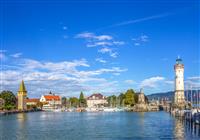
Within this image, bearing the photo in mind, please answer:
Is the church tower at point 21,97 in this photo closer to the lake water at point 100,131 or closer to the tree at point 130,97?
the tree at point 130,97

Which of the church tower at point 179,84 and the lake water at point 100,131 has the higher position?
the church tower at point 179,84

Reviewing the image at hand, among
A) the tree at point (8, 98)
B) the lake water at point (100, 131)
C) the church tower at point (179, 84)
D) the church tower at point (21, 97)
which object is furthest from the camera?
the church tower at point (21, 97)

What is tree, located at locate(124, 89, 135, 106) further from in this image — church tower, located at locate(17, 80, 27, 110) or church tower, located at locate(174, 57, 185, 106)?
church tower, located at locate(17, 80, 27, 110)

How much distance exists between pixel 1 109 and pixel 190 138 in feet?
386

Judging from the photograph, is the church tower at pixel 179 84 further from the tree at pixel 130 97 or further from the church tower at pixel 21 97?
the church tower at pixel 21 97

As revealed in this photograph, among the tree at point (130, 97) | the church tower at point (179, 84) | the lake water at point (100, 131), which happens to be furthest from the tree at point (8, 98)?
the lake water at point (100, 131)

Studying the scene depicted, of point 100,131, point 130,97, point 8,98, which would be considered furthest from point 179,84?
point 100,131

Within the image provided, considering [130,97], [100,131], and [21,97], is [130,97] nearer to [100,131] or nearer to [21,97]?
[21,97]

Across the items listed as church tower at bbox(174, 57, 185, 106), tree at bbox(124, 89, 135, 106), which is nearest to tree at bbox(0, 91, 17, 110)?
tree at bbox(124, 89, 135, 106)

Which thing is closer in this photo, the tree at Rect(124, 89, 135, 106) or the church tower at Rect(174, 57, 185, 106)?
the church tower at Rect(174, 57, 185, 106)

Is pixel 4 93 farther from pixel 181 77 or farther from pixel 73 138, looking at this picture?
pixel 73 138

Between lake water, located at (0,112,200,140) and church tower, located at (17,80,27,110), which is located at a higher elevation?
church tower, located at (17,80,27,110)

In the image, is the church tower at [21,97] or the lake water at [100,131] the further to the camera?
the church tower at [21,97]

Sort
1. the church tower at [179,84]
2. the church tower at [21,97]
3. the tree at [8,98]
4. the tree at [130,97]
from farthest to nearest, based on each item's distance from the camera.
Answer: the church tower at [21,97] → the tree at [130,97] → the tree at [8,98] → the church tower at [179,84]
